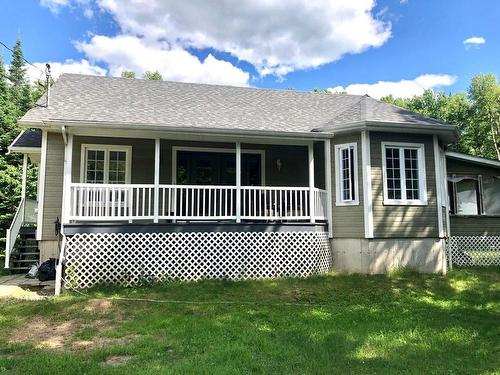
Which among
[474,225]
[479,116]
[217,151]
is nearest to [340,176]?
[217,151]

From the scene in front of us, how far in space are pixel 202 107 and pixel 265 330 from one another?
8082 mm

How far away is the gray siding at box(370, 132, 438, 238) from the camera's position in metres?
10.0

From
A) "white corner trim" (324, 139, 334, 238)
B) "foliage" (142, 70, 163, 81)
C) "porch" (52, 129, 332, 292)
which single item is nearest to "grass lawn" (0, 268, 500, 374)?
"porch" (52, 129, 332, 292)

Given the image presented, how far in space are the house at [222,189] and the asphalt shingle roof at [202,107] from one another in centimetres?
8

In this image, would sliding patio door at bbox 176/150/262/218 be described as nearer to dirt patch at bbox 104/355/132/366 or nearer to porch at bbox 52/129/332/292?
porch at bbox 52/129/332/292

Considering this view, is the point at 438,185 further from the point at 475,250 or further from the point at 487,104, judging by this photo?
the point at 487,104

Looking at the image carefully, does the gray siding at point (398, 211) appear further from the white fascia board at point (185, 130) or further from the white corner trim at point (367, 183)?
the white fascia board at point (185, 130)

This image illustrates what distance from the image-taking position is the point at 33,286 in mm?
9156

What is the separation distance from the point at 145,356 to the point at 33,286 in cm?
570

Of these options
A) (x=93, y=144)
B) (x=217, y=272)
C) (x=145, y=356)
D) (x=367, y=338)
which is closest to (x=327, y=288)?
(x=217, y=272)

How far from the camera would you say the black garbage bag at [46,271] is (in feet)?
31.4

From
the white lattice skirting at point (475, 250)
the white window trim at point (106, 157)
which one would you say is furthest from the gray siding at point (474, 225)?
the white window trim at point (106, 157)

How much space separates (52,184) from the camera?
1045 cm

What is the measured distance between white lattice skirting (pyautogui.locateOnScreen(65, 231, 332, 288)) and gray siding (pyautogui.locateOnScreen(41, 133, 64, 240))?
180 centimetres
